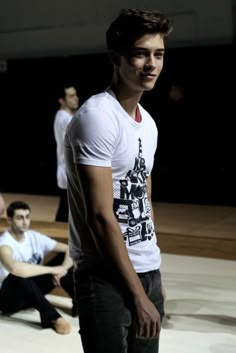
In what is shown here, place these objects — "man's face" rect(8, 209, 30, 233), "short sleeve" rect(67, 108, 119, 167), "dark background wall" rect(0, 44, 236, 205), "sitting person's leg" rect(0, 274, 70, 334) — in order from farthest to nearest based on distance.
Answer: "dark background wall" rect(0, 44, 236, 205), "man's face" rect(8, 209, 30, 233), "sitting person's leg" rect(0, 274, 70, 334), "short sleeve" rect(67, 108, 119, 167)

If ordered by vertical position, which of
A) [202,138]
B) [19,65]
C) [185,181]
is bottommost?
[185,181]

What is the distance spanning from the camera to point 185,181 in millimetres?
6660

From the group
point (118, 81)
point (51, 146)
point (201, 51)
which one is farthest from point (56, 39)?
point (118, 81)

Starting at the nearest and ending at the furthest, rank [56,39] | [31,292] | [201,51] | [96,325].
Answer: [96,325] → [31,292] → [201,51] → [56,39]

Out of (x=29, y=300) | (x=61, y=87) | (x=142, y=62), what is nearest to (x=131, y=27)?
(x=142, y=62)

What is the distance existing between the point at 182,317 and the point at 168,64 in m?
3.58

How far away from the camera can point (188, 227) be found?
5434 millimetres

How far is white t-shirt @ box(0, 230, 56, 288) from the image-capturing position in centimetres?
342

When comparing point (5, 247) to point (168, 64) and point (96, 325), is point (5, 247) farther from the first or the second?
point (168, 64)

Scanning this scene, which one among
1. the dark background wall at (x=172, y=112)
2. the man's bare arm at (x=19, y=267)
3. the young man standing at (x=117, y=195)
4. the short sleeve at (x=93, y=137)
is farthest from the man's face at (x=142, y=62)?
the dark background wall at (x=172, y=112)

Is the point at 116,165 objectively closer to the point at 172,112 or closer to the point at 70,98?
the point at 70,98

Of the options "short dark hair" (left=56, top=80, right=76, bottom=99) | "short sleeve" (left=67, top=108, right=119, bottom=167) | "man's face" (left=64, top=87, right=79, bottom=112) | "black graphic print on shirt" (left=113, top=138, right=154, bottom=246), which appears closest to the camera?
"short sleeve" (left=67, top=108, right=119, bottom=167)

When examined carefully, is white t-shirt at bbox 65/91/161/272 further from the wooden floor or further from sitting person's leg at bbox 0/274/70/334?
the wooden floor

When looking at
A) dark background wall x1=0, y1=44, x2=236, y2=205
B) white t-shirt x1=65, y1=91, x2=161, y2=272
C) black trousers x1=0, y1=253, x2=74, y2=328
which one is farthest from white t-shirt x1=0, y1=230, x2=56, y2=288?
dark background wall x1=0, y1=44, x2=236, y2=205
